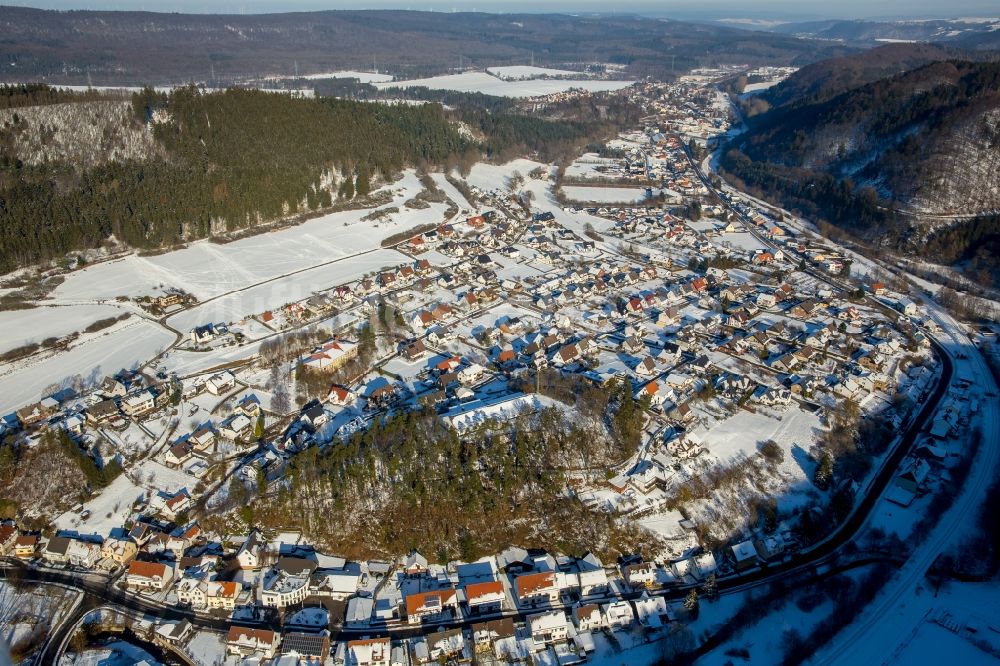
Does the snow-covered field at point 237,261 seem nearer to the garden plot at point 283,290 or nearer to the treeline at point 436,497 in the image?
the garden plot at point 283,290

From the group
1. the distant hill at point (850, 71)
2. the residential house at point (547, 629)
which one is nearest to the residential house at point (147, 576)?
the residential house at point (547, 629)

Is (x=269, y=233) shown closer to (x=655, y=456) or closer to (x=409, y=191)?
(x=409, y=191)

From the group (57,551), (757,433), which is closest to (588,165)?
(757,433)

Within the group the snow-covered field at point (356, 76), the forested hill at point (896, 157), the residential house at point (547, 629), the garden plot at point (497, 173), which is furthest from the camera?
the snow-covered field at point (356, 76)

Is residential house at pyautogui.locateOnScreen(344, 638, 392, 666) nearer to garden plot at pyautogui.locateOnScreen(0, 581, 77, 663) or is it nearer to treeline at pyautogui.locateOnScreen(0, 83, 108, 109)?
garden plot at pyautogui.locateOnScreen(0, 581, 77, 663)

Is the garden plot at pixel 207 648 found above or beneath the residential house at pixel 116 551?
beneath

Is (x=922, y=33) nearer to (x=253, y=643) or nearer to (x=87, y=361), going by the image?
(x=87, y=361)
